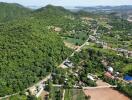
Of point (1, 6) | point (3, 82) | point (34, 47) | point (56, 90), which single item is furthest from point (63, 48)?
point (1, 6)

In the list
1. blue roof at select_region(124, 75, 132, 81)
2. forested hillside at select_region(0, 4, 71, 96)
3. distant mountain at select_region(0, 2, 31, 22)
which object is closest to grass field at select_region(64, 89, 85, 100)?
forested hillside at select_region(0, 4, 71, 96)

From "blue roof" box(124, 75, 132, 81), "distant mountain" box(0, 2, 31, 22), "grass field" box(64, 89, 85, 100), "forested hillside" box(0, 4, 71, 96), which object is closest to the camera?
"grass field" box(64, 89, 85, 100)

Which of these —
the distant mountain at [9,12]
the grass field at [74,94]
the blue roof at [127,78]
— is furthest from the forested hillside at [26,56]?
the distant mountain at [9,12]

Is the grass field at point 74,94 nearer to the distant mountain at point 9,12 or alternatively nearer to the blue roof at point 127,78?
the blue roof at point 127,78

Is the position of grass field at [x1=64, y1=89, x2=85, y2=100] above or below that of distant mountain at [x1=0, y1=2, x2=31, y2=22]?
below

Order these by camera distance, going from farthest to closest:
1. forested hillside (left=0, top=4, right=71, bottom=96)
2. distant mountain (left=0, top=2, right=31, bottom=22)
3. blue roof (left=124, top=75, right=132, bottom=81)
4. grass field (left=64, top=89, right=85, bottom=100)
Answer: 1. distant mountain (left=0, top=2, right=31, bottom=22)
2. blue roof (left=124, top=75, right=132, bottom=81)
3. forested hillside (left=0, top=4, right=71, bottom=96)
4. grass field (left=64, top=89, right=85, bottom=100)

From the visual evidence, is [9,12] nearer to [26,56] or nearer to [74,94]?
[26,56]

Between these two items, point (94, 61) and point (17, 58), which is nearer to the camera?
point (17, 58)

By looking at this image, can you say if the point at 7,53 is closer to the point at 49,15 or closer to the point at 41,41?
the point at 41,41

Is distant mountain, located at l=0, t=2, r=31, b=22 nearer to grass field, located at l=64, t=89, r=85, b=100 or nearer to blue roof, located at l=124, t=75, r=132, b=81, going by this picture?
blue roof, located at l=124, t=75, r=132, b=81

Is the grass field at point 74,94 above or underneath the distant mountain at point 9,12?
underneath

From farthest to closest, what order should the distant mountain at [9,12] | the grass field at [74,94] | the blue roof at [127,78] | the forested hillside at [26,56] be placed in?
the distant mountain at [9,12] < the blue roof at [127,78] < the forested hillside at [26,56] < the grass field at [74,94]
